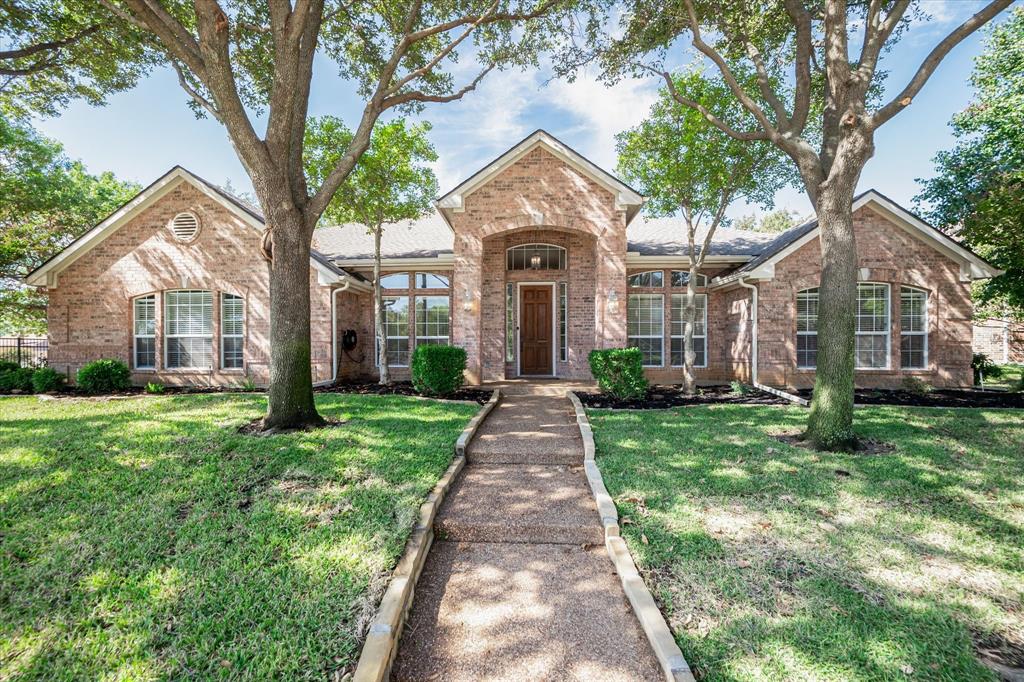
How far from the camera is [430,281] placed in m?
12.7

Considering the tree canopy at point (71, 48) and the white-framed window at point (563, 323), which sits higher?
the tree canopy at point (71, 48)

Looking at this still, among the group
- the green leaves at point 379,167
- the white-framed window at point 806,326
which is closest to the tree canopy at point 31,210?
the green leaves at point 379,167

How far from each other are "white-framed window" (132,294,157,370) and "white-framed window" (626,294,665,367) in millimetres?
13803

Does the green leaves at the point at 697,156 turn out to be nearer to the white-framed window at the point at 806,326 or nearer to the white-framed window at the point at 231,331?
the white-framed window at the point at 806,326

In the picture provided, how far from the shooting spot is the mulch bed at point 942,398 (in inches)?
347

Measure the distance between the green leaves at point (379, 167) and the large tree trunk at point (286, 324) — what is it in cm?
433

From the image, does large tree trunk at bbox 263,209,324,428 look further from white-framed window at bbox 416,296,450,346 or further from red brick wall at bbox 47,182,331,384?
white-framed window at bbox 416,296,450,346

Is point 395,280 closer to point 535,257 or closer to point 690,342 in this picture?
point 535,257

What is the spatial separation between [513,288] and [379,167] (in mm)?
4771

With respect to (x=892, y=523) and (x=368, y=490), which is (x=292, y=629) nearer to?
(x=368, y=490)

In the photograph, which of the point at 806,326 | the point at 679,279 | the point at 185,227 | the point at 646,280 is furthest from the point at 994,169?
the point at 185,227

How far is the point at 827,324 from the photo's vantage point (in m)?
5.98

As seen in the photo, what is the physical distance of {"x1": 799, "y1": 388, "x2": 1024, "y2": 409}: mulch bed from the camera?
28.9ft

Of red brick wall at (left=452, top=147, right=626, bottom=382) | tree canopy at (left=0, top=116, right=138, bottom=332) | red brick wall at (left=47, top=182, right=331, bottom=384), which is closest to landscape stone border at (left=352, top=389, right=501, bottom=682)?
red brick wall at (left=452, top=147, right=626, bottom=382)
